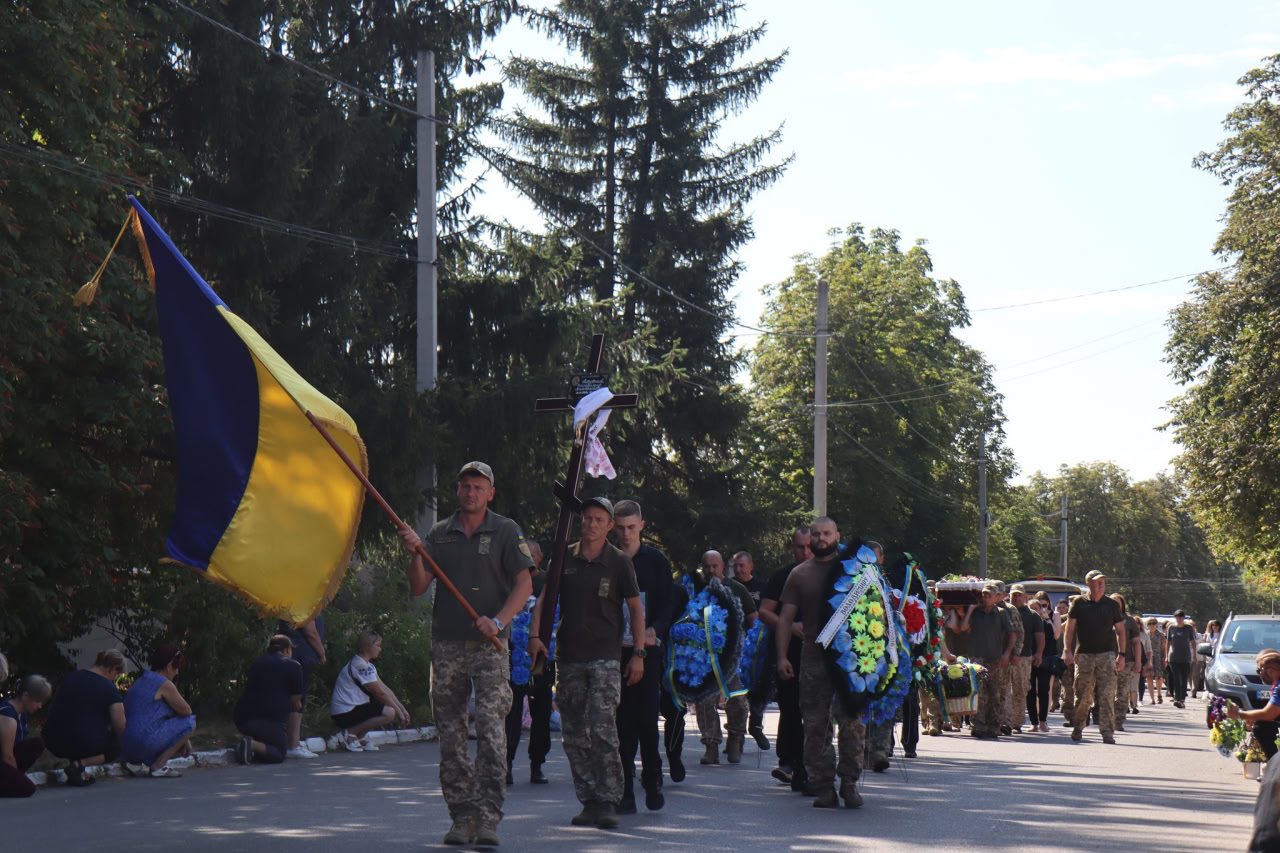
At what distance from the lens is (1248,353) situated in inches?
1655

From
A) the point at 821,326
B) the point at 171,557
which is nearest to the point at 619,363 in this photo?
the point at 821,326

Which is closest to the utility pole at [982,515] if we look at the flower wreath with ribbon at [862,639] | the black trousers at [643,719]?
the flower wreath with ribbon at [862,639]

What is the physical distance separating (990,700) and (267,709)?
9.44 m

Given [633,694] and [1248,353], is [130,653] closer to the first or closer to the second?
[633,694]

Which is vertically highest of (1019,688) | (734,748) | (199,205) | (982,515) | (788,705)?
(199,205)

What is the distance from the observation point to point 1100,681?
1984 centimetres

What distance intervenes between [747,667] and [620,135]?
31219 millimetres

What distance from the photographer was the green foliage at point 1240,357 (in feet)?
137

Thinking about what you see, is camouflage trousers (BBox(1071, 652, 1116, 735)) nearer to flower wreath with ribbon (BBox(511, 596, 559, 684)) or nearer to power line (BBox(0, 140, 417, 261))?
flower wreath with ribbon (BBox(511, 596, 559, 684))

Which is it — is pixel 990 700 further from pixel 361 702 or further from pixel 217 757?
pixel 217 757

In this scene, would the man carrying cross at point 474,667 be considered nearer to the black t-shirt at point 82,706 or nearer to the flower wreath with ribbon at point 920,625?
the flower wreath with ribbon at point 920,625

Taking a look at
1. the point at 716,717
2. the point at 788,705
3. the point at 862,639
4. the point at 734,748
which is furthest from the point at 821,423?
the point at 862,639

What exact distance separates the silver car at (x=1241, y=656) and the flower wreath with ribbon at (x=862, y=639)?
9929 millimetres

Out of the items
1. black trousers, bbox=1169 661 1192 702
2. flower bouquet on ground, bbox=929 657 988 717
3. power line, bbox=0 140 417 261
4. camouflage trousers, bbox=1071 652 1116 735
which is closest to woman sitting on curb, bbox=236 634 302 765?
power line, bbox=0 140 417 261
